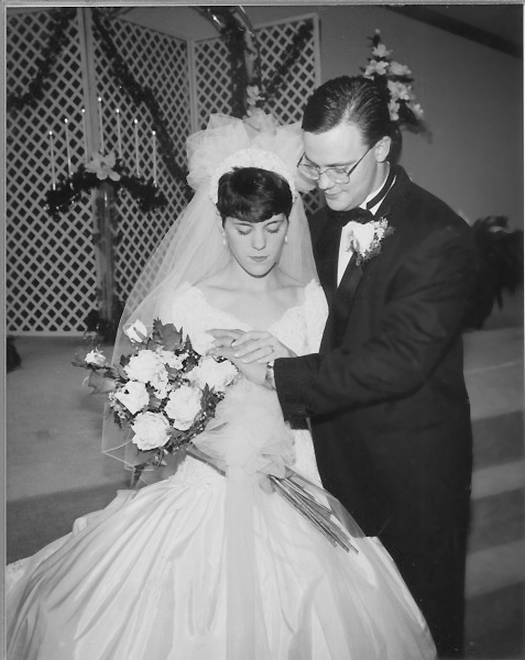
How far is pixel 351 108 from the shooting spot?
2055 mm

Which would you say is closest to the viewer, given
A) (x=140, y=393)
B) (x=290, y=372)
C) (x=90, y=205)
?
(x=140, y=393)

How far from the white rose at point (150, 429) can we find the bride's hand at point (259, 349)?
313mm

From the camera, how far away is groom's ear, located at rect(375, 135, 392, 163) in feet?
6.84

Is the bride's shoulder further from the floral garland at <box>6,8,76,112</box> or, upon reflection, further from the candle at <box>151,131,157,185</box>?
the floral garland at <box>6,8,76,112</box>

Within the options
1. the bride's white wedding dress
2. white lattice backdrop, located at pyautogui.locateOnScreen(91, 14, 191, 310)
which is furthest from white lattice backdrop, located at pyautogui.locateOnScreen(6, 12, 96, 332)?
the bride's white wedding dress

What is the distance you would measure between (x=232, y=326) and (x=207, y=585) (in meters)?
0.72

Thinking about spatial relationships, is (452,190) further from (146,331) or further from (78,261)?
(78,261)

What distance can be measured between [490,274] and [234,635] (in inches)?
48.7

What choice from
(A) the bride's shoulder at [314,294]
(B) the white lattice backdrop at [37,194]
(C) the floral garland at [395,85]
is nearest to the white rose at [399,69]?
(C) the floral garland at [395,85]

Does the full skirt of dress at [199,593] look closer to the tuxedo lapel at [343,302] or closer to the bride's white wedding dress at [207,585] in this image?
A: the bride's white wedding dress at [207,585]

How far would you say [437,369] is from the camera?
6.99 feet

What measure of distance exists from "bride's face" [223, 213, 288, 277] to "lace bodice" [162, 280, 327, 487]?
0.15 metres

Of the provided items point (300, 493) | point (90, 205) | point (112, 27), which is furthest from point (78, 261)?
point (300, 493)

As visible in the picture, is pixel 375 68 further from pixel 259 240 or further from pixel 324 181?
pixel 259 240
